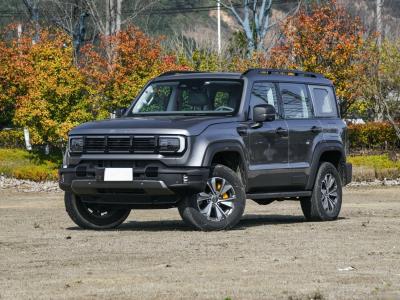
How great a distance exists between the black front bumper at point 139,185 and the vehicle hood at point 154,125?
1.48 ft

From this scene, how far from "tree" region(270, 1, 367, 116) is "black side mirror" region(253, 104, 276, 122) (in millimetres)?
26833

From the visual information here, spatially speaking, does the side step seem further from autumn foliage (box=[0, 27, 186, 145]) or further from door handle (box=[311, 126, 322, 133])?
autumn foliage (box=[0, 27, 186, 145])

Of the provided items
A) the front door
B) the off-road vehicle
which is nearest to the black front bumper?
the off-road vehicle

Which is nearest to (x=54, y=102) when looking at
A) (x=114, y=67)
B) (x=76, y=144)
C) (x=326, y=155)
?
(x=114, y=67)

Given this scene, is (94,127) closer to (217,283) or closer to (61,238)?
(61,238)

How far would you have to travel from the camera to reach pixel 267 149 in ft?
53.1

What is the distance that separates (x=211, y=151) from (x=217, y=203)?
66cm

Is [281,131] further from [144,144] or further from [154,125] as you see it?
[144,144]

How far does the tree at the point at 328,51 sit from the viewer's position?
43500mm

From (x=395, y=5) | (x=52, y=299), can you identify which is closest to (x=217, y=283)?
(x=52, y=299)

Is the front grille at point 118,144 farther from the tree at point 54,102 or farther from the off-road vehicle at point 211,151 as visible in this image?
the tree at point 54,102

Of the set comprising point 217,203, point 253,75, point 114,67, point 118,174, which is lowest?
point 217,203

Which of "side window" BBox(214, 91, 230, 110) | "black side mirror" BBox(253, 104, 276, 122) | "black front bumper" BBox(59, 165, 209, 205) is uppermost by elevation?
"side window" BBox(214, 91, 230, 110)

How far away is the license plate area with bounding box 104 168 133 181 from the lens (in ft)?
48.7
